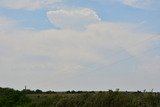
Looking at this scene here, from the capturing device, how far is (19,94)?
4959 cm

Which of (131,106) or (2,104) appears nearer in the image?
(131,106)

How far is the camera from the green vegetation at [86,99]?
122ft

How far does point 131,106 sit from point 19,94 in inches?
597

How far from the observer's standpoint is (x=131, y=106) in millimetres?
37562

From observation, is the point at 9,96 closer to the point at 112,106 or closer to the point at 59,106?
the point at 59,106

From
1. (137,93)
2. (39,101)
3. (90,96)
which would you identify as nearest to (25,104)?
(39,101)

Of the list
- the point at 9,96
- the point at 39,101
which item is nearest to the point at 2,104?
the point at 9,96

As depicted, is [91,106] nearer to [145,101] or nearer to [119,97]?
[119,97]

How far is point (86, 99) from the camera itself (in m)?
40.9

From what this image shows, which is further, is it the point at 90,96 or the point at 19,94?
the point at 19,94

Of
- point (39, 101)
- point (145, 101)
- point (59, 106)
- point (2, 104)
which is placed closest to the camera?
point (145, 101)

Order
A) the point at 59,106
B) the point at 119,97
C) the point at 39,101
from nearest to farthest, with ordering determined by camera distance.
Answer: the point at 119,97 < the point at 59,106 < the point at 39,101

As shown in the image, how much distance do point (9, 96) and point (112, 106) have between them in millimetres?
13680

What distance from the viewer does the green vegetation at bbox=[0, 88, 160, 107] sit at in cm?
3719
